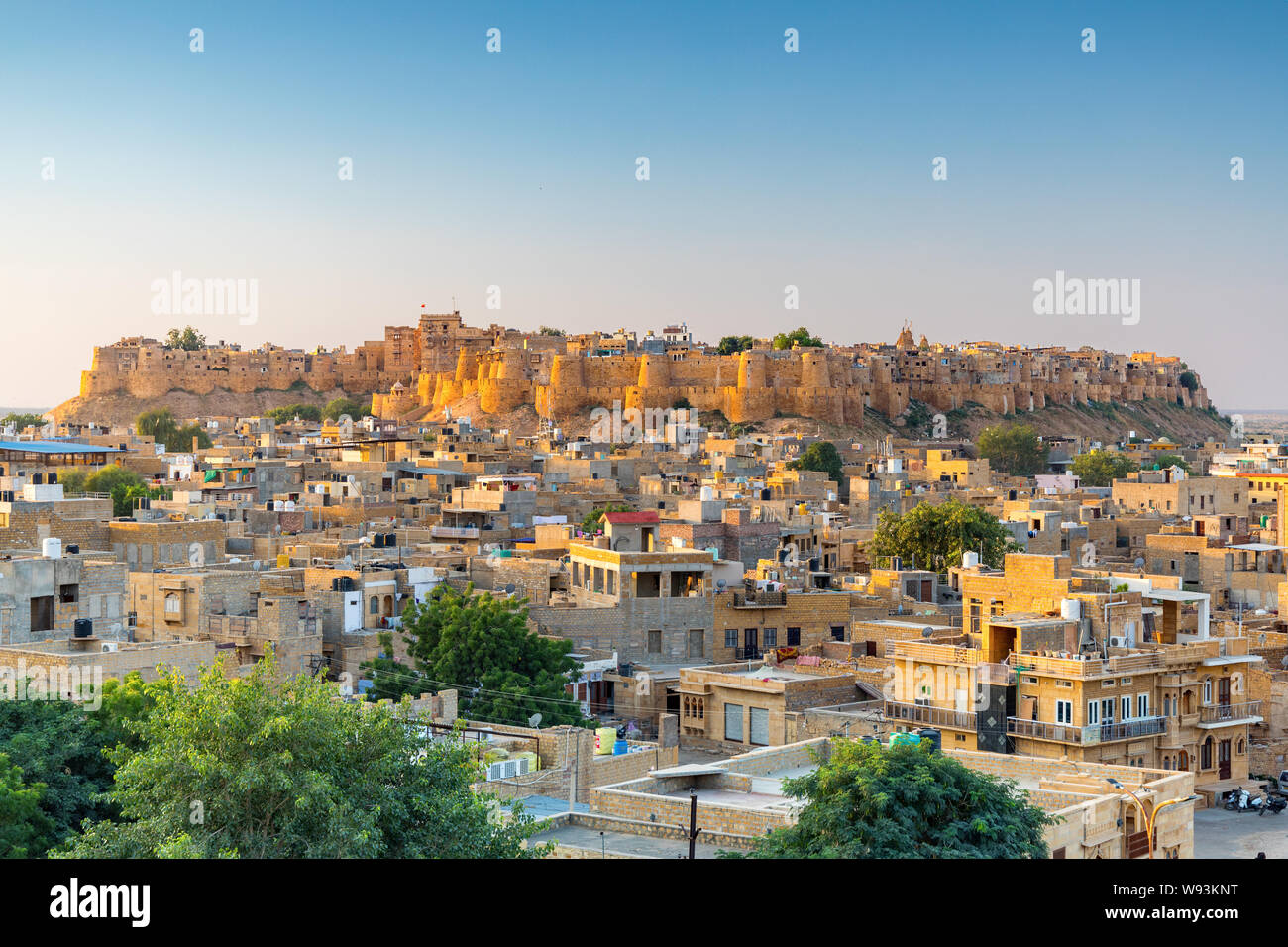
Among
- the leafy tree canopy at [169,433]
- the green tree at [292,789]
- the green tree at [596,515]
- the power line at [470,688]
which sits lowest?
the power line at [470,688]

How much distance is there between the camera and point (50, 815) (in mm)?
12172

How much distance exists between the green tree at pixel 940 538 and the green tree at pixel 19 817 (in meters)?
22.0

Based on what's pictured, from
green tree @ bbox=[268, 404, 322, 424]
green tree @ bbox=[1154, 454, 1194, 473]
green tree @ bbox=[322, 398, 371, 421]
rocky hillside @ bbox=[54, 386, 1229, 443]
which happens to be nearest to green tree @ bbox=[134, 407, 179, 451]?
green tree @ bbox=[268, 404, 322, 424]

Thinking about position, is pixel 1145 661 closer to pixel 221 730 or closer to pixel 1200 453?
pixel 221 730

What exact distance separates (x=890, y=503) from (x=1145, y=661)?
81.5 ft

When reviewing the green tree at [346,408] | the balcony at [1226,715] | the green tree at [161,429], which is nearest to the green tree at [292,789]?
the balcony at [1226,715]

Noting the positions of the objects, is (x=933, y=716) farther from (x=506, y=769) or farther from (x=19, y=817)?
(x=19, y=817)

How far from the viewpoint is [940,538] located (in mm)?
33000

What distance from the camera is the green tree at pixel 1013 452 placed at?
74188 mm

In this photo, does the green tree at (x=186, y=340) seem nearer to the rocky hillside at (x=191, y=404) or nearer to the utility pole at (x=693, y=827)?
the rocky hillside at (x=191, y=404)
